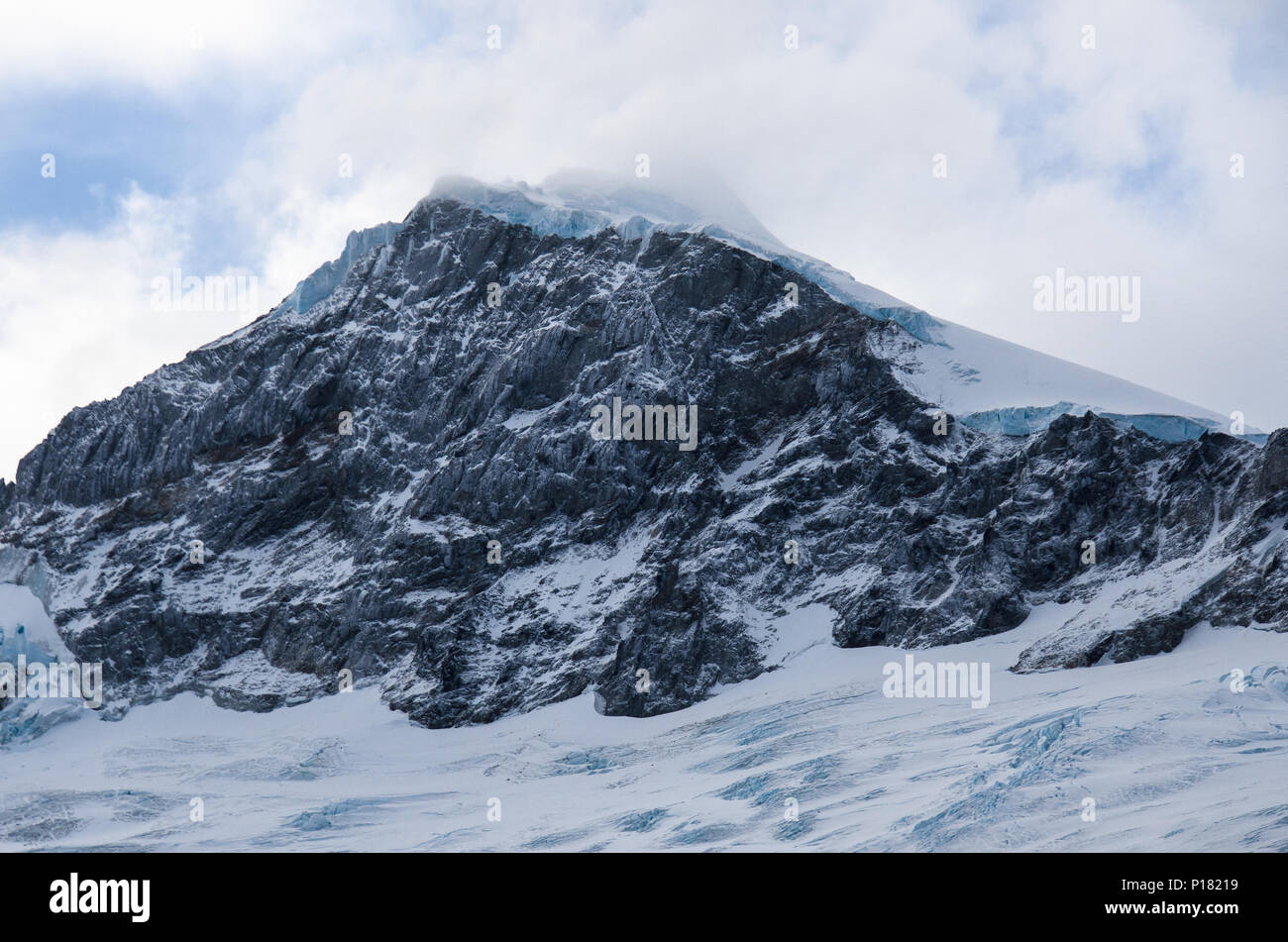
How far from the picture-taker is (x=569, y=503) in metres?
154

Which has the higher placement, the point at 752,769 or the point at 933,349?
the point at 933,349

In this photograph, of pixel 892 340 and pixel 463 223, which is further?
pixel 463 223

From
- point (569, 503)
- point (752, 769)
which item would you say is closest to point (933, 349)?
point (569, 503)

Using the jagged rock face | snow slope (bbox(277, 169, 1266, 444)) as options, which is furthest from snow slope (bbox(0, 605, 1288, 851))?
snow slope (bbox(277, 169, 1266, 444))

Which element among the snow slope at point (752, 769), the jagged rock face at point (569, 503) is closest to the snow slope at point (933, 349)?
the jagged rock face at point (569, 503)

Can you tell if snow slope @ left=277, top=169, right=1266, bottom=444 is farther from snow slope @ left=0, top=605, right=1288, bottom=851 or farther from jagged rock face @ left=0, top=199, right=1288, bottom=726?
snow slope @ left=0, top=605, right=1288, bottom=851

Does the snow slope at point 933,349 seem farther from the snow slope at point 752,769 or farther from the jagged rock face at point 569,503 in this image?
the snow slope at point 752,769

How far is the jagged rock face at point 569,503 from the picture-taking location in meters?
130

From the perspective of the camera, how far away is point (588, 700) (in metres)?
131

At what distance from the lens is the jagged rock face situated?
129750 mm

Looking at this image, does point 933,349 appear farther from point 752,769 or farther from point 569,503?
point 752,769
